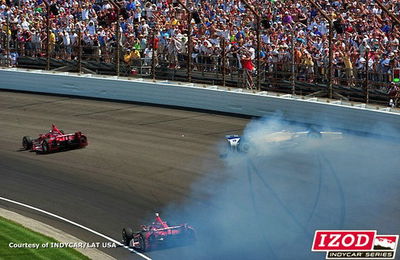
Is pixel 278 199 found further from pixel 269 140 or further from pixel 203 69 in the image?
pixel 203 69

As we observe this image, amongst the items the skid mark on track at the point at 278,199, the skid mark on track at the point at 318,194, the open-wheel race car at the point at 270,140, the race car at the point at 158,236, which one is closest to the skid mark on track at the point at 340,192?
the skid mark on track at the point at 318,194

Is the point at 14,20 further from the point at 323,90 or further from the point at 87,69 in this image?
the point at 323,90

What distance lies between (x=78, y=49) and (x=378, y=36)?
12.8m

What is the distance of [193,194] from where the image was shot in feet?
67.5

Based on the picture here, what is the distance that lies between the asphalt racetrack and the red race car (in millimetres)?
242

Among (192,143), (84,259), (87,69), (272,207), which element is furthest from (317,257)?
(87,69)

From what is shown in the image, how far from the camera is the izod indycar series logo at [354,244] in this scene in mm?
15734

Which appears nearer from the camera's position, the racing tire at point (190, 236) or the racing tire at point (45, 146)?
the racing tire at point (190, 236)

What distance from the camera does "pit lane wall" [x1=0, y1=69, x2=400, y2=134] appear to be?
84.6 ft

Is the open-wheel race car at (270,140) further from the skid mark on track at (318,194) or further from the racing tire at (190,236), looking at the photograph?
the racing tire at (190,236)

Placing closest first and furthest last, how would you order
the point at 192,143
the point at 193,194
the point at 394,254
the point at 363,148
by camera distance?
1. the point at 394,254
2. the point at 193,194
3. the point at 363,148
4. the point at 192,143

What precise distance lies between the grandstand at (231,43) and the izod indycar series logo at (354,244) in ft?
28.2

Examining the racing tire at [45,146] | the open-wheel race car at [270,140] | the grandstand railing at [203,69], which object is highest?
the grandstand railing at [203,69]

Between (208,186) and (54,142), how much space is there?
20.9 feet
